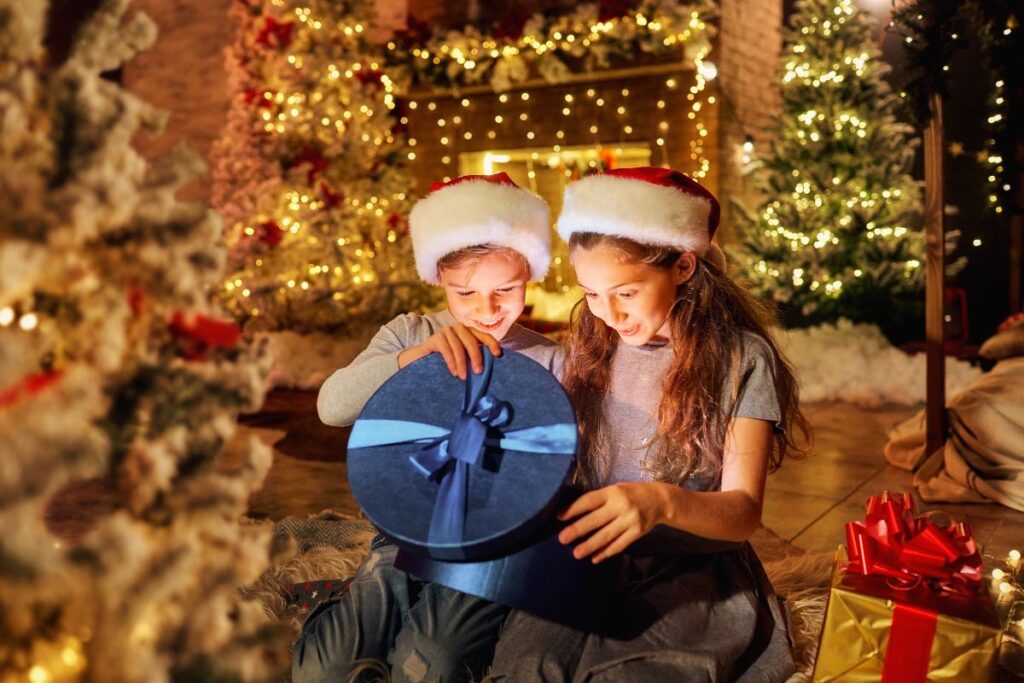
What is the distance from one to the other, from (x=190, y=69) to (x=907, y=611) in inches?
356

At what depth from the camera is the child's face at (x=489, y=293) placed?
1.91 m

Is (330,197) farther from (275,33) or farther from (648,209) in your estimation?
(648,209)

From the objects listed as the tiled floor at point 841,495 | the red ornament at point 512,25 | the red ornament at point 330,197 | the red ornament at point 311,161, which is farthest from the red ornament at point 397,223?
the tiled floor at point 841,495

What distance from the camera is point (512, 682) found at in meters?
1.61

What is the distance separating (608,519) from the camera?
55.4 inches

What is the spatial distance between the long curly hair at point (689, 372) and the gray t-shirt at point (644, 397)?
0.05 ft

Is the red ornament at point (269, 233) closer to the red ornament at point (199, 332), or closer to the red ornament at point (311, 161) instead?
the red ornament at point (311, 161)

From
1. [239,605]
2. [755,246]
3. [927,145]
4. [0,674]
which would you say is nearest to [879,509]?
[239,605]

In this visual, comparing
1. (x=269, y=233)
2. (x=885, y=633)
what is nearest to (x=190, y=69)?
(x=269, y=233)

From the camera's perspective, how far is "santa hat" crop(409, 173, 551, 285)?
6.59 ft

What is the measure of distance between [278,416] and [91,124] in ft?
15.3

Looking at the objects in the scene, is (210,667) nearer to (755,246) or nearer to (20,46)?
(20,46)

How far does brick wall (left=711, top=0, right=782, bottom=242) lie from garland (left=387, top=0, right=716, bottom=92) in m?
0.32

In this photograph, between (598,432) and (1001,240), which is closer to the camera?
(598,432)
